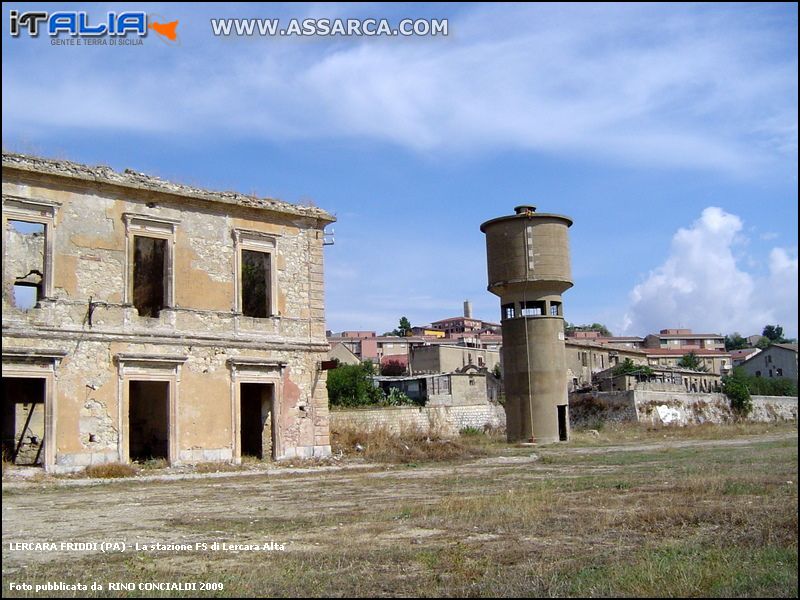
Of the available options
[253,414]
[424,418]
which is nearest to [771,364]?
[424,418]

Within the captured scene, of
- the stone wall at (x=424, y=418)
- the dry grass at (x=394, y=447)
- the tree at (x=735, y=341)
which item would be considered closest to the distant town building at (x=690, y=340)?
the tree at (x=735, y=341)

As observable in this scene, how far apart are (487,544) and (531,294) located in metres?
24.9

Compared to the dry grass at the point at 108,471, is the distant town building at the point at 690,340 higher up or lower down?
higher up

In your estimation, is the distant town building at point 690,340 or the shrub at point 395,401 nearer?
the shrub at point 395,401

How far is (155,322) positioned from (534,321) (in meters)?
16.3

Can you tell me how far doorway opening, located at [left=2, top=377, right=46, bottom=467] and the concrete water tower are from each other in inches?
681

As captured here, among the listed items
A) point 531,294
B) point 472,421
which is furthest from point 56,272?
point 472,421

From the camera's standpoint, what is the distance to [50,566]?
748 centimetres

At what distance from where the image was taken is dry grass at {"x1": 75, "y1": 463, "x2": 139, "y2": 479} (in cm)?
1847

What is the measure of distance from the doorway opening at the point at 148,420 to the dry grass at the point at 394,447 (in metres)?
4.97

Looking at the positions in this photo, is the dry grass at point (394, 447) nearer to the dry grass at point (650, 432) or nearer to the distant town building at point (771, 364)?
the dry grass at point (650, 432)

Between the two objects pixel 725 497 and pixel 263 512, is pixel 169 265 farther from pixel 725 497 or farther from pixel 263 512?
pixel 725 497

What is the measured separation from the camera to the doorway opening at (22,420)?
22.6 metres

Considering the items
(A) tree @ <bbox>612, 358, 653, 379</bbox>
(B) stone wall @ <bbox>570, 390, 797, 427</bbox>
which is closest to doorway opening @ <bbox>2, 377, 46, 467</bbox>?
(B) stone wall @ <bbox>570, 390, 797, 427</bbox>
